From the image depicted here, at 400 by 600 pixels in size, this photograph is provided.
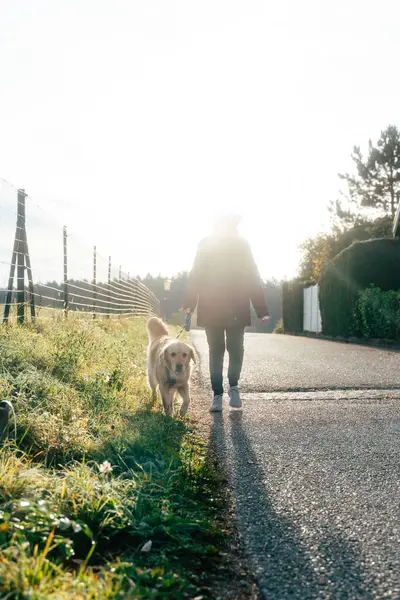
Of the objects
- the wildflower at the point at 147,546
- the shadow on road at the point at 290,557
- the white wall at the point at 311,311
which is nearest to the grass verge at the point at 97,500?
the wildflower at the point at 147,546

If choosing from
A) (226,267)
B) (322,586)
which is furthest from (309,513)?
(226,267)

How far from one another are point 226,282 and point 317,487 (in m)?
3.09

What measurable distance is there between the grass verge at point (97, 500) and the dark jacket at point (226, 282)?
1.52 metres

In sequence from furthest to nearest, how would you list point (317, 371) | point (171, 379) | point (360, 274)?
1. point (360, 274)
2. point (317, 371)
3. point (171, 379)

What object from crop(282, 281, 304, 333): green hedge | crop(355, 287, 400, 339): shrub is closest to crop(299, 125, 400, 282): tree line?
crop(282, 281, 304, 333): green hedge

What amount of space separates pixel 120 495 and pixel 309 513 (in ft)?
3.00

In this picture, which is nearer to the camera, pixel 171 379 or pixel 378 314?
pixel 171 379

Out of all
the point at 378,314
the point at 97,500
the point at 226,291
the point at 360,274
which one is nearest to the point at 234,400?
the point at 226,291

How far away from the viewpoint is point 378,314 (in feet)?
52.8

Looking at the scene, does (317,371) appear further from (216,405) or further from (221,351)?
(216,405)

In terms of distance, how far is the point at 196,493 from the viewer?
3217 mm

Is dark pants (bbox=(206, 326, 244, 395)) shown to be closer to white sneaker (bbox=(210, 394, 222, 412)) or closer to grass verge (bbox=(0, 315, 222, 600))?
white sneaker (bbox=(210, 394, 222, 412))

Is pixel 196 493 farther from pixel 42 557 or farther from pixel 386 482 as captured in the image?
pixel 42 557

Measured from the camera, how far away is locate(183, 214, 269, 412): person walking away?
6.18 metres
